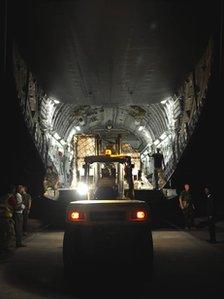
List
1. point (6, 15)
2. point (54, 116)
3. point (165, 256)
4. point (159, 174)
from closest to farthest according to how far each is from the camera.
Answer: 1. point (165, 256)
2. point (6, 15)
3. point (159, 174)
4. point (54, 116)

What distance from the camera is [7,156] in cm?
1936

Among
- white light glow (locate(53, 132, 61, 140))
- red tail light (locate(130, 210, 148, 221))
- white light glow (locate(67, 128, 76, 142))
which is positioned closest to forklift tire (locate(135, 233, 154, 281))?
red tail light (locate(130, 210, 148, 221))

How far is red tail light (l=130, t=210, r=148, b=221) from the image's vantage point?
7272 mm

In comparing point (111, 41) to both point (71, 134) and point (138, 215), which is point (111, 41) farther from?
point (71, 134)

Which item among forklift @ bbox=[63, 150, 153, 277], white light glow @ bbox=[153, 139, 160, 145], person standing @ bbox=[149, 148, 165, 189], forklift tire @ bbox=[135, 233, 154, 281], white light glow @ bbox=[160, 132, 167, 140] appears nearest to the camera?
forklift @ bbox=[63, 150, 153, 277]

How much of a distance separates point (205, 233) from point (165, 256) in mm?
5420

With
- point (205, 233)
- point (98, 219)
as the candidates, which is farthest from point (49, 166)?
point (98, 219)

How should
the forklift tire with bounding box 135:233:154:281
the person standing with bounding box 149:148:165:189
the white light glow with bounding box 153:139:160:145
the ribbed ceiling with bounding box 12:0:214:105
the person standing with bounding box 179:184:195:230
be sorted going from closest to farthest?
the forklift tire with bounding box 135:233:154:281 < the ribbed ceiling with bounding box 12:0:214:105 < the person standing with bounding box 179:184:195:230 < the person standing with bounding box 149:148:165:189 < the white light glow with bounding box 153:139:160:145

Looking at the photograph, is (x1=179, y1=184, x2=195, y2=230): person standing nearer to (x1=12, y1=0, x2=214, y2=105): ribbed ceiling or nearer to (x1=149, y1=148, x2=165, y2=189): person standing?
(x1=12, y1=0, x2=214, y2=105): ribbed ceiling

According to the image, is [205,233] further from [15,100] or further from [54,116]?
[54,116]

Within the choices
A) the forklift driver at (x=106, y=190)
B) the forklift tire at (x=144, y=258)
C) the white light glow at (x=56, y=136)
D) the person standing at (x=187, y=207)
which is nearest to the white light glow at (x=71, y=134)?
the white light glow at (x=56, y=136)

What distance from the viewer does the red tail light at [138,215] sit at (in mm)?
7272

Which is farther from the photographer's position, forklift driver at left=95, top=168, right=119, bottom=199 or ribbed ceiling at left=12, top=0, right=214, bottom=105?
ribbed ceiling at left=12, top=0, right=214, bottom=105

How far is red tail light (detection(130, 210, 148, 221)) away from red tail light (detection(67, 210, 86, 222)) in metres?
0.83
